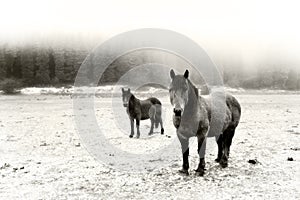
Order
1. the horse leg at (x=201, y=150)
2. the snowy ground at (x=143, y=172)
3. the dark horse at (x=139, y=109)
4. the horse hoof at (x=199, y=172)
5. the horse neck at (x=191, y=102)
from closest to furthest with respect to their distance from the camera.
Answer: the snowy ground at (x=143, y=172) → the horse neck at (x=191, y=102) → the horse leg at (x=201, y=150) → the horse hoof at (x=199, y=172) → the dark horse at (x=139, y=109)

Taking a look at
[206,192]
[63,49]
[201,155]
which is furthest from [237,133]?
[63,49]

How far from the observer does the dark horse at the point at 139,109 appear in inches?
649

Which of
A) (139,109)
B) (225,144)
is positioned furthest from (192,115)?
(139,109)

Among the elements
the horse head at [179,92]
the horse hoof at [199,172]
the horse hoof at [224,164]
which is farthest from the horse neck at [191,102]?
the horse hoof at [224,164]

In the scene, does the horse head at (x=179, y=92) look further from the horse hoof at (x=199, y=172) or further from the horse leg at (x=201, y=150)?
the horse hoof at (x=199, y=172)

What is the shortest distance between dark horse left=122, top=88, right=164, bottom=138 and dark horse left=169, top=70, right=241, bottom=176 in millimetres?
7155

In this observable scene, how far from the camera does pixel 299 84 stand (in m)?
81.2

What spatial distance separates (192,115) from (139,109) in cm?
858

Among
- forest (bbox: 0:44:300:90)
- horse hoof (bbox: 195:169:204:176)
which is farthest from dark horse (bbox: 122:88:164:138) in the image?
forest (bbox: 0:44:300:90)

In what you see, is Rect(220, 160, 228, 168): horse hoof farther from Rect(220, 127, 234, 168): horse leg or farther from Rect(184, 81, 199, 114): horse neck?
Rect(184, 81, 199, 114): horse neck

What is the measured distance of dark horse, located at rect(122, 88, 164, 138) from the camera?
16484 millimetres

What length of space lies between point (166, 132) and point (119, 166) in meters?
7.81

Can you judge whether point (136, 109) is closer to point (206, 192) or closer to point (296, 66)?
point (206, 192)

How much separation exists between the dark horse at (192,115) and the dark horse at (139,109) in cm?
716
